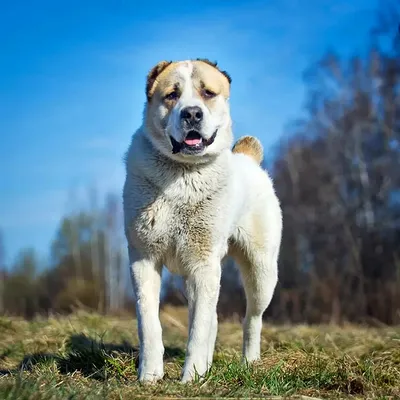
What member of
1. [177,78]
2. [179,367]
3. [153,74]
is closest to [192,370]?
[179,367]

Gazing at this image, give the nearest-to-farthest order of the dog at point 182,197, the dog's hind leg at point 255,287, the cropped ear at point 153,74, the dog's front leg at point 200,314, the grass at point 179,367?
the grass at point 179,367
the dog's front leg at point 200,314
the dog at point 182,197
the cropped ear at point 153,74
the dog's hind leg at point 255,287

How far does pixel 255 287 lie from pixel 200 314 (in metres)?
1.34

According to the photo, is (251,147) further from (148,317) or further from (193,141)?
(148,317)

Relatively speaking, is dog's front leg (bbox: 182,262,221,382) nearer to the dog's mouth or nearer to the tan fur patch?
the dog's mouth

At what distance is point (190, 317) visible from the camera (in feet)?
Answer: 14.3

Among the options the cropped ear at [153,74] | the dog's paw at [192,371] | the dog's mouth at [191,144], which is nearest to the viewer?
the dog's paw at [192,371]

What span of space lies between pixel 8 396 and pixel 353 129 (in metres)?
18.0

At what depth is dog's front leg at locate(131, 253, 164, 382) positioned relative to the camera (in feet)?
13.6

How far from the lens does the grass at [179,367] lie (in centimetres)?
346

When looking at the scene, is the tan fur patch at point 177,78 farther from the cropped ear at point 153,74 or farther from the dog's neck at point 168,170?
the dog's neck at point 168,170

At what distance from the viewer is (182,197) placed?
4.45 m

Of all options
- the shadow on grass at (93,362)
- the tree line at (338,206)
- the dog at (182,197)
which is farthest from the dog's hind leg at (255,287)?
the tree line at (338,206)

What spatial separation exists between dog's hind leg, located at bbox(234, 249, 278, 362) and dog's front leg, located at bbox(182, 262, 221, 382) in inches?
42.2

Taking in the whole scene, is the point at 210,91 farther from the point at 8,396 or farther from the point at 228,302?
the point at 228,302
